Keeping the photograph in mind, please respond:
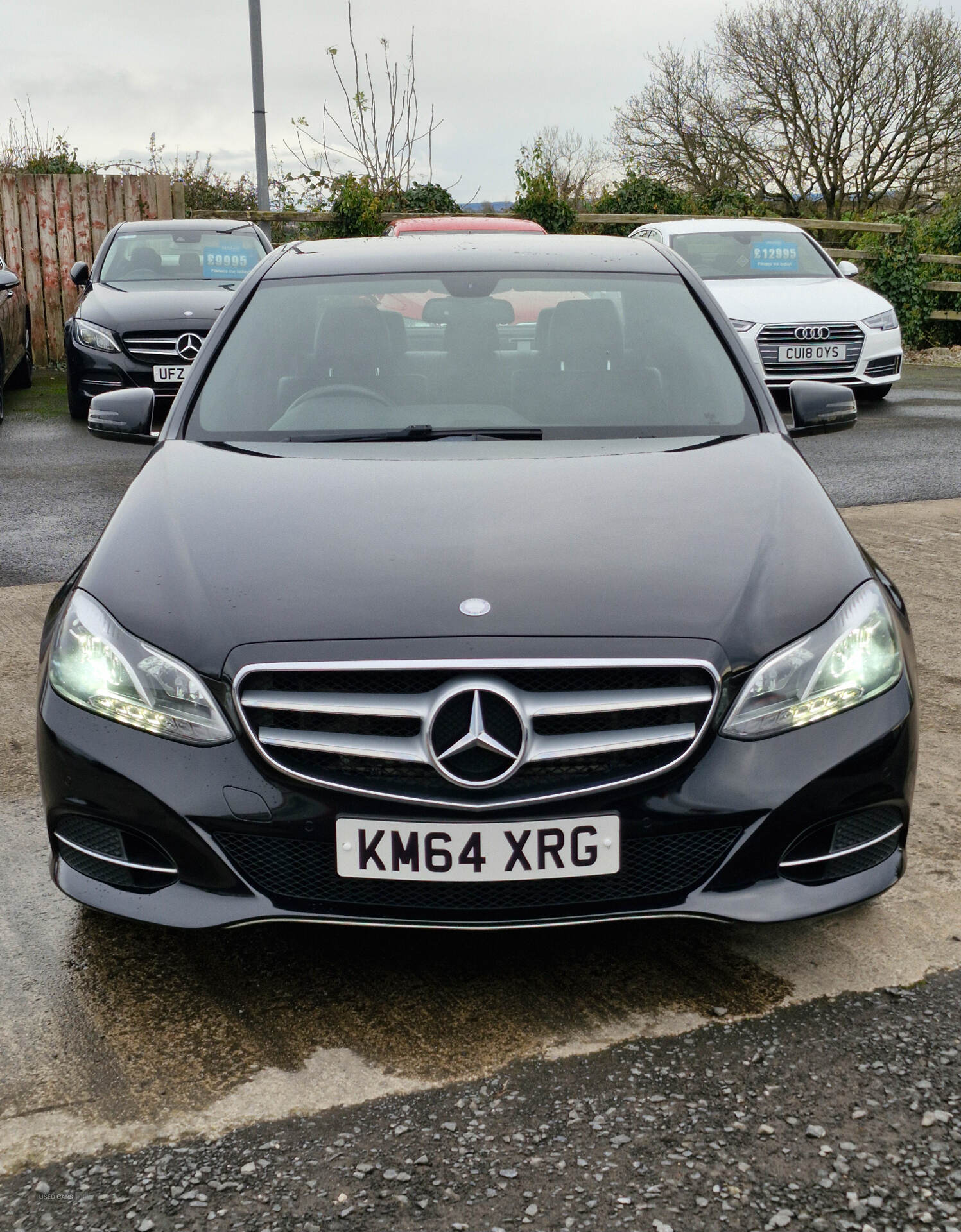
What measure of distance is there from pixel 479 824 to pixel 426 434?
4.75 ft

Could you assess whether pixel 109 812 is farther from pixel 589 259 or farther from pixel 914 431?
pixel 914 431

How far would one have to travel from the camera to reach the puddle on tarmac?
2510 mm

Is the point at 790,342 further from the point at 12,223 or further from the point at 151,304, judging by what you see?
the point at 12,223

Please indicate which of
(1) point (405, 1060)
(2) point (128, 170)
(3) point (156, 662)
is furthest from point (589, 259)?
(2) point (128, 170)

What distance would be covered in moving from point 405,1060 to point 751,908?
691 mm

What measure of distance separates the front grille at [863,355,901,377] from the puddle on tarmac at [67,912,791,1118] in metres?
9.40

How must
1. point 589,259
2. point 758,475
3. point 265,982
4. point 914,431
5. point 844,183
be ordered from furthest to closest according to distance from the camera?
1. point 844,183
2. point 914,431
3. point 589,259
4. point 758,475
5. point 265,982

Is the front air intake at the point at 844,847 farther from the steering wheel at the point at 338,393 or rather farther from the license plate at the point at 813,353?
the license plate at the point at 813,353

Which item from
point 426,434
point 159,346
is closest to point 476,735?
point 426,434

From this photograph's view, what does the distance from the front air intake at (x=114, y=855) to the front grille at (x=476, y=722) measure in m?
0.32

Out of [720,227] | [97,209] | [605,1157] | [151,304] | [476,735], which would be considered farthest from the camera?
[97,209]

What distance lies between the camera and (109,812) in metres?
2.57

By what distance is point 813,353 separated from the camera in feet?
36.9

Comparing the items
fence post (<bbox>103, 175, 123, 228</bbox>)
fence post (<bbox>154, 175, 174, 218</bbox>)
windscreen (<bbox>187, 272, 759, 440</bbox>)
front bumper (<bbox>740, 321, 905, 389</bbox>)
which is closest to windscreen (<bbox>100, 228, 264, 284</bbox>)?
front bumper (<bbox>740, 321, 905, 389</bbox>)
